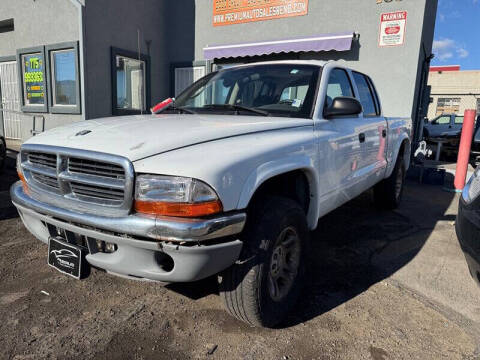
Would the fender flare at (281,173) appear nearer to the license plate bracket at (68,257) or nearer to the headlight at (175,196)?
the headlight at (175,196)

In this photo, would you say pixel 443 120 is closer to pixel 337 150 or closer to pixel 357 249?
pixel 357 249

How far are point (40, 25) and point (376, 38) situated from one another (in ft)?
25.7

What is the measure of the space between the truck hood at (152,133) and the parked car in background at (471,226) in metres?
1.19

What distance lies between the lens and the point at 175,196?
1732 mm

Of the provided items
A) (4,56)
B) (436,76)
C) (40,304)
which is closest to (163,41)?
(4,56)

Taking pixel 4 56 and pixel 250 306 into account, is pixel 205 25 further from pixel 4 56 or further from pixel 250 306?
pixel 250 306

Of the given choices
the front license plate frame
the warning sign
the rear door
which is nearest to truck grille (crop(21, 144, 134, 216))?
the front license plate frame

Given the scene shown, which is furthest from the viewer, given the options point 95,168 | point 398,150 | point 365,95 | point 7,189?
point 7,189

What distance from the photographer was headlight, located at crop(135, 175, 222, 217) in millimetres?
1712

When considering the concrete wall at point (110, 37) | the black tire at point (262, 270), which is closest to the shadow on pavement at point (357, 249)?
the black tire at point (262, 270)

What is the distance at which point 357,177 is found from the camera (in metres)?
3.48

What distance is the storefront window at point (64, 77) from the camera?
8.35m

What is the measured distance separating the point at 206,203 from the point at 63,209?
89 centimetres

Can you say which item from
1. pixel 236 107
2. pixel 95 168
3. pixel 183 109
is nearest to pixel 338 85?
pixel 236 107
